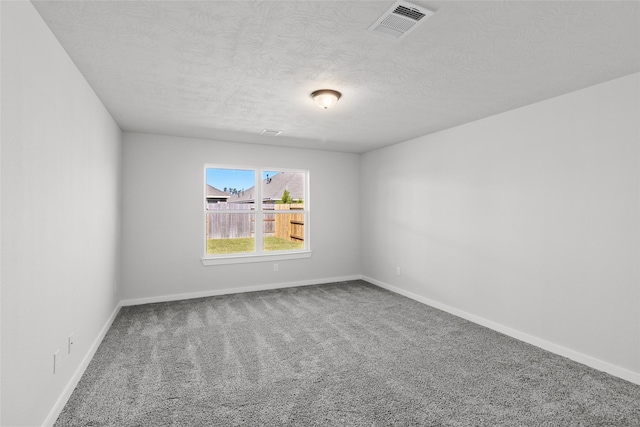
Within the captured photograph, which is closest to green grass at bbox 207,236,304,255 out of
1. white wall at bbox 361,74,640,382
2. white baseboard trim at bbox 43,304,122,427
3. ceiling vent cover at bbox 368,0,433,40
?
white baseboard trim at bbox 43,304,122,427

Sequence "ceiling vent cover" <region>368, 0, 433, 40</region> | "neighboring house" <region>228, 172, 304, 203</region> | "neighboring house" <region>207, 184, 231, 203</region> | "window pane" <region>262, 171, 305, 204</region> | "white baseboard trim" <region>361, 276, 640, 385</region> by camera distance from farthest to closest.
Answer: "window pane" <region>262, 171, 305, 204</region> < "neighboring house" <region>228, 172, 304, 203</region> < "neighboring house" <region>207, 184, 231, 203</region> < "white baseboard trim" <region>361, 276, 640, 385</region> < "ceiling vent cover" <region>368, 0, 433, 40</region>

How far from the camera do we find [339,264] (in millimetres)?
5824

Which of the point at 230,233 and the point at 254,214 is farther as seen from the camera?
the point at 254,214

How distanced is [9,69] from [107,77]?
123 cm

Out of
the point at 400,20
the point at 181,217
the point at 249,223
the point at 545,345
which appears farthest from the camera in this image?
the point at 249,223

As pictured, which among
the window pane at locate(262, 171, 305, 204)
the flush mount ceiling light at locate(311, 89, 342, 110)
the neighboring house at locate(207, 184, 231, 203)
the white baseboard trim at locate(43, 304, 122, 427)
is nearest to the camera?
the white baseboard trim at locate(43, 304, 122, 427)

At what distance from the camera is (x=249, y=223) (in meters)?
5.26

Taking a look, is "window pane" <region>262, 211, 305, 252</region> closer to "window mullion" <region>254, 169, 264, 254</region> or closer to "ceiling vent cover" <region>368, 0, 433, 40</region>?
"window mullion" <region>254, 169, 264, 254</region>

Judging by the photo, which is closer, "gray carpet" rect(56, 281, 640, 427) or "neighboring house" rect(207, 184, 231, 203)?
"gray carpet" rect(56, 281, 640, 427)

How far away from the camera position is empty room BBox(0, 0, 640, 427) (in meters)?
1.75

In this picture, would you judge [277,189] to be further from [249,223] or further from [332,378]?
[332,378]

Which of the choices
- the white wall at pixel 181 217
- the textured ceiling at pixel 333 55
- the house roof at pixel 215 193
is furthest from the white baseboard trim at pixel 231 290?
the textured ceiling at pixel 333 55

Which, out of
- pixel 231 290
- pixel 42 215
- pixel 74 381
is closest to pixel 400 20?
pixel 42 215

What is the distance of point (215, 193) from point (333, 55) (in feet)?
11.2
